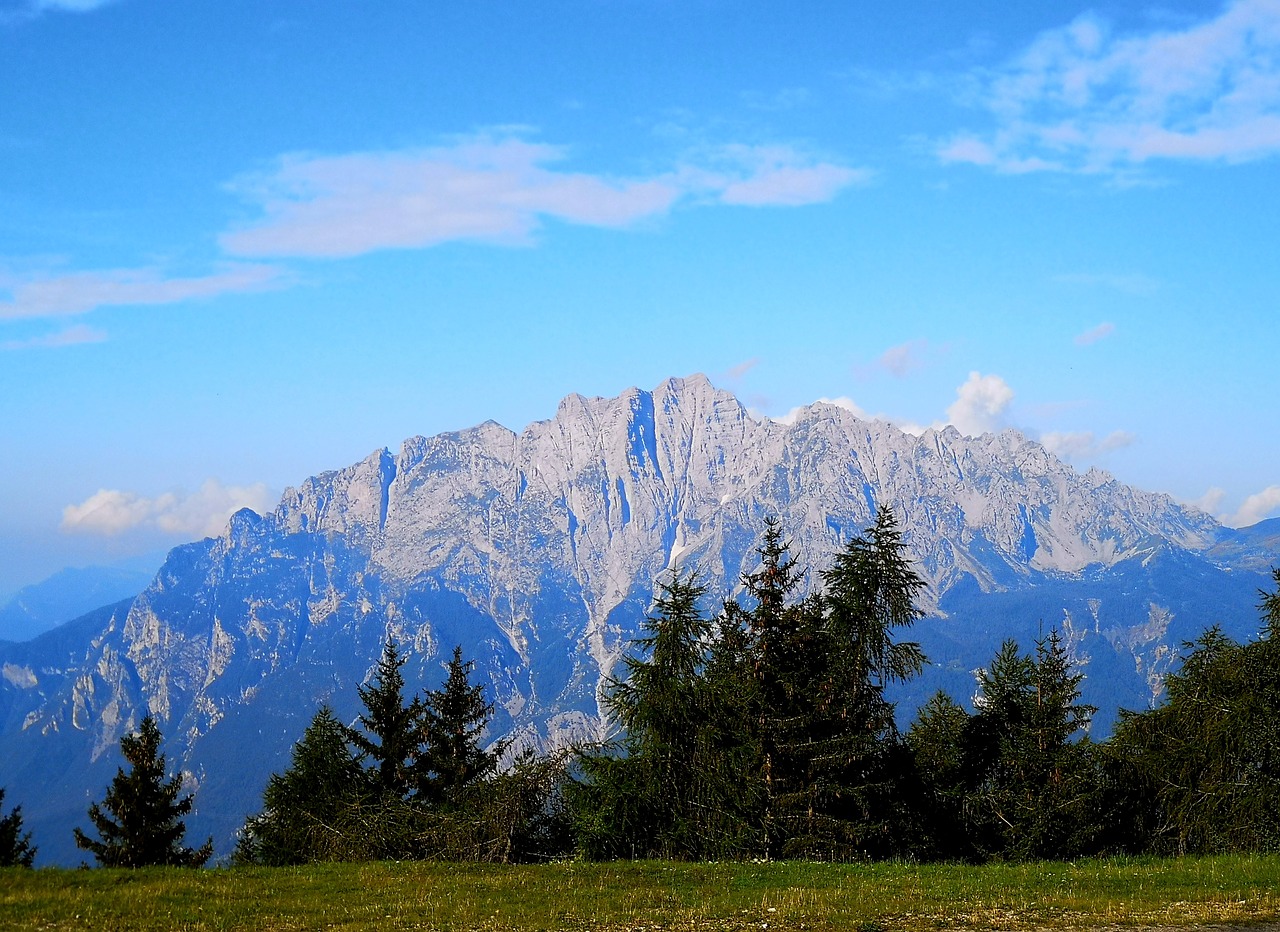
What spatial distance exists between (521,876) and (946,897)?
11.5 m

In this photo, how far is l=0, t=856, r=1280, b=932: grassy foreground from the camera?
75.8 feet

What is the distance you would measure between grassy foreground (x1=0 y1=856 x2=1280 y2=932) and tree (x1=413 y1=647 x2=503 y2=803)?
21.3 m

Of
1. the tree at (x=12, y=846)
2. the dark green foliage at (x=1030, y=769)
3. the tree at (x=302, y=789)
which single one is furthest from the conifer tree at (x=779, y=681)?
the tree at (x=12, y=846)

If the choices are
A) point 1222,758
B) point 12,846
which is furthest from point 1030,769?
point 12,846

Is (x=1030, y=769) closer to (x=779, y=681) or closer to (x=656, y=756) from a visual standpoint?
(x=779, y=681)

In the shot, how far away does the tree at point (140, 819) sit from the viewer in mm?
55156

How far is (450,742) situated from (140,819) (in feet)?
59.1

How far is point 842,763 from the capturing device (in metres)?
37.0

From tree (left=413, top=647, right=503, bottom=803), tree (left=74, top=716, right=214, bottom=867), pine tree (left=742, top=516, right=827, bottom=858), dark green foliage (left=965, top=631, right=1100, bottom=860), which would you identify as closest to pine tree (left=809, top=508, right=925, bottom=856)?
pine tree (left=742, top=516, right=827, bottom=858)

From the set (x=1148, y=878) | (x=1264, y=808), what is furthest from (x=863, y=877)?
(x=1264, y=808)

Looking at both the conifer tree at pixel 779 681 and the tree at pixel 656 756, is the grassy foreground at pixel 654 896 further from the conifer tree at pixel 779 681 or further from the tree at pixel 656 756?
the conifer tree at pixel 779 681

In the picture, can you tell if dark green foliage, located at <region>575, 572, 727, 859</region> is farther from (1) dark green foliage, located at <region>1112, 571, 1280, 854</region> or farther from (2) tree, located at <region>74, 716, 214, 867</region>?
(2) tree, located at <region>74, 716, 214, 867</region>

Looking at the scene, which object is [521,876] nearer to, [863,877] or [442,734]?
[863,877]

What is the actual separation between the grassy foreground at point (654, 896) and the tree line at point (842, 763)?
5529 mm
